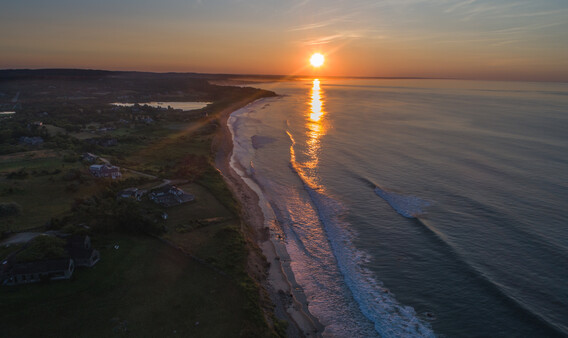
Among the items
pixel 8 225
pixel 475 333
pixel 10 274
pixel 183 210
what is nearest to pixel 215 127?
pixel 183 210

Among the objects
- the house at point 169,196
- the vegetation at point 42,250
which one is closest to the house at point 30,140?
the house at point 169,196

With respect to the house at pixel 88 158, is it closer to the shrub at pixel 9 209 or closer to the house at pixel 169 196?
the shrub at pixel 9 209

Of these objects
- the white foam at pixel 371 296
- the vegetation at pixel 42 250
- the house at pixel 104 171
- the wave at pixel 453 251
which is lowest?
the white foam at pixel 371 296

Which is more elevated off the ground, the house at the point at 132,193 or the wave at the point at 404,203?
the house at the point at 132,193

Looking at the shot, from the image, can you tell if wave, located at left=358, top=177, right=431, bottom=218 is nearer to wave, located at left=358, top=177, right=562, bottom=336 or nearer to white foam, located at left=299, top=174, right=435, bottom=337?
wave, located at left=358, top=177, right=562, bottom=336

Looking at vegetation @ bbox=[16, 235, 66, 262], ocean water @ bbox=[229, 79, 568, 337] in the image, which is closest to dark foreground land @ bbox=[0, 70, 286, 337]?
vegetation @ bbox=[16, 235, 66, 262]

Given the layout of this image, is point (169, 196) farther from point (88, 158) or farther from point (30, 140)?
point (30, 140)

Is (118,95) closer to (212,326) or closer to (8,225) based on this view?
(8,225)
